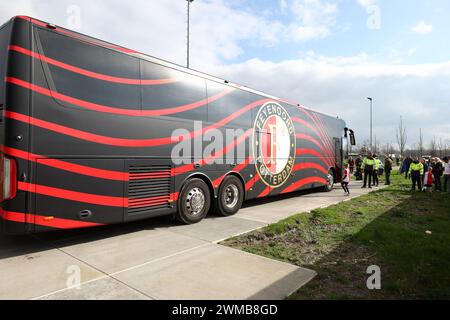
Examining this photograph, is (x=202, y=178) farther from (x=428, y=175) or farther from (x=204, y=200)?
(x=428, y=175)

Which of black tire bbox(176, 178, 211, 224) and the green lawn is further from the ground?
black tire bbox(176, 178, 211, 224)

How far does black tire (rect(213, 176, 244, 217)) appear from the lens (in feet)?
23.7

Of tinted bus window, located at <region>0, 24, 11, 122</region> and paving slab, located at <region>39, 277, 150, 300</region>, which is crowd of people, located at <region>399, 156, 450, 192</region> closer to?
paving slab, located at <region>39, 277, 150, 300</region>

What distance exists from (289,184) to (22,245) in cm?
759

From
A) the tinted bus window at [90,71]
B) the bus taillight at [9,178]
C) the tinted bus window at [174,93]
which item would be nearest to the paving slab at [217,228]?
the tinted bus window at [174,93]

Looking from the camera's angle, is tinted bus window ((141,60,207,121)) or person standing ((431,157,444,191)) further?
person standing ((431,157,444,191))

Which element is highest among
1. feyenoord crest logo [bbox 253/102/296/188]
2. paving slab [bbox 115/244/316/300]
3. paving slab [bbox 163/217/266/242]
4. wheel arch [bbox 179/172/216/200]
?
feyenoord crest logo [bbox 253/102/296/188]

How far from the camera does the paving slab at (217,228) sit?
561 cm

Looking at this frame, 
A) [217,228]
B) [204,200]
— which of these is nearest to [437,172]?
[204,200]

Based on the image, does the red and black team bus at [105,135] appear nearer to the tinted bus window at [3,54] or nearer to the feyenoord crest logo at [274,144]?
the tinted bus window at [3,54]

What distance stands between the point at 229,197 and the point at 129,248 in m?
3.29

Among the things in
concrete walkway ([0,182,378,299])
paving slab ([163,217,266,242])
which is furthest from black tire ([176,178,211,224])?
concrete walkway ([0,182,378,299])

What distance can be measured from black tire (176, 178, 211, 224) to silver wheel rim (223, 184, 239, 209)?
0.74 m
